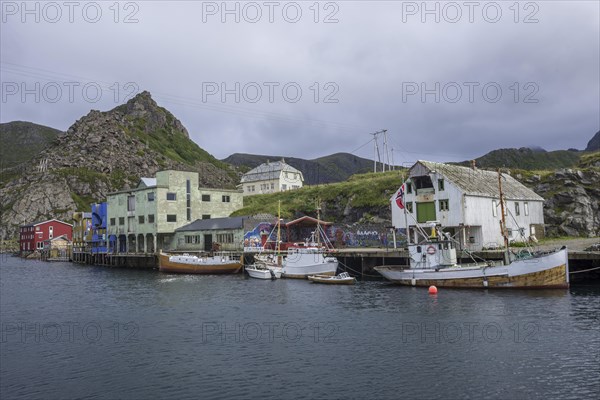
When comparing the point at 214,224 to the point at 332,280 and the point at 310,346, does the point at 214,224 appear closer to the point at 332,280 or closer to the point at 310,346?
the point at 332,280

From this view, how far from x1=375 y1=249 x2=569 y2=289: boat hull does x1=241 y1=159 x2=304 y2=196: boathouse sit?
84.2 metres

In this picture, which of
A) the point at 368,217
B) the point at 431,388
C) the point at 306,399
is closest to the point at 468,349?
the point at 431,388

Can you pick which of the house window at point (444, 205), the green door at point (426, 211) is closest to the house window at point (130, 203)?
the green door at point (426, 211)

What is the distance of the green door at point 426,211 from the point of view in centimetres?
5850

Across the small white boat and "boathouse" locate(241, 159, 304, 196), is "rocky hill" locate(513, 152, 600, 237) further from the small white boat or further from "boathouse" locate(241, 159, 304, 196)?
"boathouse" locate(241, 159, 304, 196)

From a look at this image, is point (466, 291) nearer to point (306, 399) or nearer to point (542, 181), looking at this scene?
point (306, 399)

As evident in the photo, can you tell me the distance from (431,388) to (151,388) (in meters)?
11.4

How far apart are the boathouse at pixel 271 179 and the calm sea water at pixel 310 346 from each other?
281 ft

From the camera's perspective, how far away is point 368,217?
80188 millimetres

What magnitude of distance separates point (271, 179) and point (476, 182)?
2943 inches

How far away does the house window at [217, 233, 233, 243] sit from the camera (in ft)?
251

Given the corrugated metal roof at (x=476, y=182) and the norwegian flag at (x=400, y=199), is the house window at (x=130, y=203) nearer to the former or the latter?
the norwegian flag at (x=400, y=199)

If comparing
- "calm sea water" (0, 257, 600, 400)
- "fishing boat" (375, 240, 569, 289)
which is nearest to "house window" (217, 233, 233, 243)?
"calm sea water" (0, 257, 600, 400)

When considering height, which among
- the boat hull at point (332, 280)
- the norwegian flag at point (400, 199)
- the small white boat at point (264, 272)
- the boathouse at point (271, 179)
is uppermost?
the boathouse at point (271, 179)
